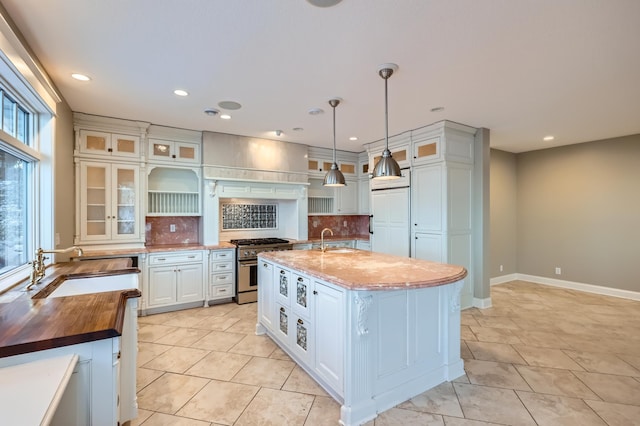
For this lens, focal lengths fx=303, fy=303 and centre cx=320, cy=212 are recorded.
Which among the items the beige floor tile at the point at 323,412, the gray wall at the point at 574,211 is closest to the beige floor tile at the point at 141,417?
the beige floor tile at the point at 323,412

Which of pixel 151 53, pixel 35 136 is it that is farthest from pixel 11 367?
pixel 35 136

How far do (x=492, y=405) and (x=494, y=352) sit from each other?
95cm

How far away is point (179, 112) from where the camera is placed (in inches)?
145

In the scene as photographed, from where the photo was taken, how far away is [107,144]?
155 inches

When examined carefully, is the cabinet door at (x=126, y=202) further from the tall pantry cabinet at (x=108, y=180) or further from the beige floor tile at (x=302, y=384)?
the beige floor tile at (x=302, y=384)

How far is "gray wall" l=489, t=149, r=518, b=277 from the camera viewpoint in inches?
228

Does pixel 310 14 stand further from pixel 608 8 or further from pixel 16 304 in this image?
pixel 16 304

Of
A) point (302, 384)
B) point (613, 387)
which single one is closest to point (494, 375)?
point (613, 387)

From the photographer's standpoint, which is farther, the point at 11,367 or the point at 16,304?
the point at 16,304

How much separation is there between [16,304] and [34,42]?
1.81m

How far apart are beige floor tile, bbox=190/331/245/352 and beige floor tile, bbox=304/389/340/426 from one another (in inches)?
50.5

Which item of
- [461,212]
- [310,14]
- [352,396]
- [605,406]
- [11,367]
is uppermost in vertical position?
[310,14]

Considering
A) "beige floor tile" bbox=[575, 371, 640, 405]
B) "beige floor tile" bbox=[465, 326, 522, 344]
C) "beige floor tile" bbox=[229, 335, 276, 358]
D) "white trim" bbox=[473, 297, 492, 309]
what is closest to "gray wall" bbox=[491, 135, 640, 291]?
"white trim" bbox=[473, 297, 492, 309]

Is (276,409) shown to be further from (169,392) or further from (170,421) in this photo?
(169,392)
